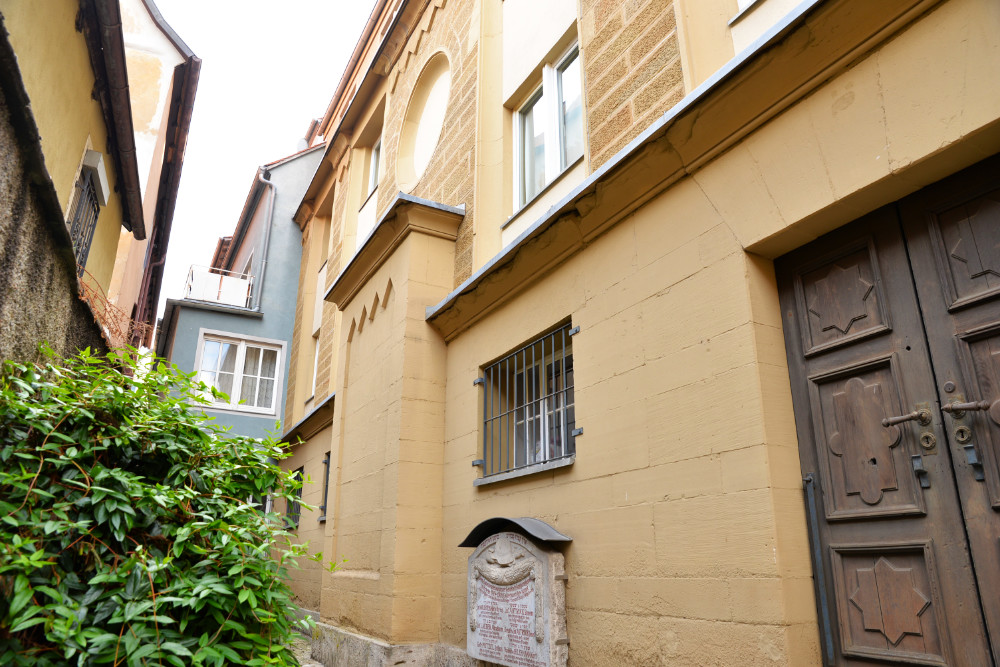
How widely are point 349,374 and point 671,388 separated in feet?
20.3

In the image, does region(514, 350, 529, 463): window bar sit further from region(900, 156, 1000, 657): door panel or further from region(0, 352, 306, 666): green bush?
region(900, 156, 1000, 657): door panel

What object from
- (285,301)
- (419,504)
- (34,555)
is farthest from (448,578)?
(285,301)

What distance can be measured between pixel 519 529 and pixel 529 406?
144 centimetres

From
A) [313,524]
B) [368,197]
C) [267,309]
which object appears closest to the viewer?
[313,524]

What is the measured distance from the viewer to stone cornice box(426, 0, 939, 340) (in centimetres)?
346

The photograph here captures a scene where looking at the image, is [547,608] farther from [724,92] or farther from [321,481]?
[321,481]

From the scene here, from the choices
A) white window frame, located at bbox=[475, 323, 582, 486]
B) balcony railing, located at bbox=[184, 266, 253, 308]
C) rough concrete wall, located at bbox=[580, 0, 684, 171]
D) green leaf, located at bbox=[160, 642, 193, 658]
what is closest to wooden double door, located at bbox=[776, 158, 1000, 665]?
rough concrete wall, located at bbox=[580, 0, 684, 171]

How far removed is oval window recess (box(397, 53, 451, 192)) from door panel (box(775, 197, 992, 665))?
6.63 metres

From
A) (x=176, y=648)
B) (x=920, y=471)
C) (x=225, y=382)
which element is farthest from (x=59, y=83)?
(x=225, y=382)

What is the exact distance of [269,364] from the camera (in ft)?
65.2

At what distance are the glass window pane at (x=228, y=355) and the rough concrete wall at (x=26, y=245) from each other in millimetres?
14528

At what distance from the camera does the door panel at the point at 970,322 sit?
9.36 feet

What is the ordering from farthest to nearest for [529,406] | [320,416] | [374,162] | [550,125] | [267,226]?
A: [267,226] → [374,162] → [320,416] → [550,125] → [529,406]

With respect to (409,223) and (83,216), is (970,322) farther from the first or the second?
(83,216)
